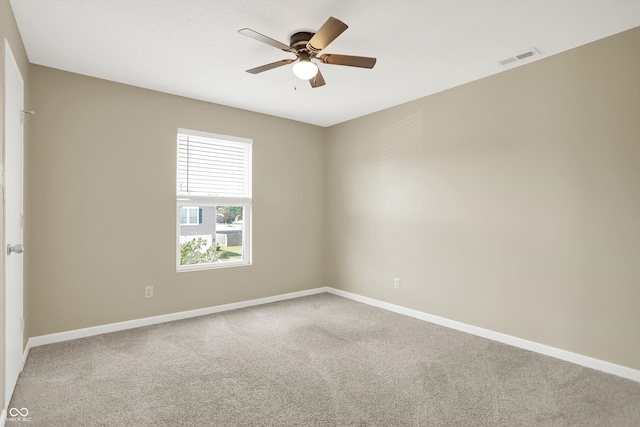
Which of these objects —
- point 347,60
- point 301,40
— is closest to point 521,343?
point 347,60

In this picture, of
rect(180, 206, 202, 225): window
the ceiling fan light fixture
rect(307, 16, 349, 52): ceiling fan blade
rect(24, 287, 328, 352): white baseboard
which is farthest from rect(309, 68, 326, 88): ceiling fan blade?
rect(24, 287, 328, 352): white baseboard

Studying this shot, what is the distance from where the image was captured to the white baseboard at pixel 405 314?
8.89 feet

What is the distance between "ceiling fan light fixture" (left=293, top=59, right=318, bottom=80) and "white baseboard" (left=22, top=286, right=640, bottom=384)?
9.31ft

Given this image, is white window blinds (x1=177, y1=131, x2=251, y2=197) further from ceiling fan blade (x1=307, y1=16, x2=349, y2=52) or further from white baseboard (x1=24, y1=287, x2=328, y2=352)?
ceiling fan blade (x1=307, y1=16, x2=349, y2=52)

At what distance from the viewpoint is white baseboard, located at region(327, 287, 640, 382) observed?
2621 mm

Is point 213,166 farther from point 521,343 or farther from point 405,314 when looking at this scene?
point 521,343

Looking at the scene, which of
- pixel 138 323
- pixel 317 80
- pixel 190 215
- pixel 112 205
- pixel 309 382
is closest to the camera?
pixel 309 382

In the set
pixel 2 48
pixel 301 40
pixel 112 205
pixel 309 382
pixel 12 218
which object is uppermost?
pixel 301 40

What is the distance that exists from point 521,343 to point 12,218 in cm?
407

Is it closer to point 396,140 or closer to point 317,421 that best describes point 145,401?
point 317,421

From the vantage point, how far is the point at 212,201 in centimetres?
429

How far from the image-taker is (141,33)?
8.54 ft

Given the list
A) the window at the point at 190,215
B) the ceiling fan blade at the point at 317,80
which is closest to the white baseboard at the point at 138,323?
the window at the point at 190,215

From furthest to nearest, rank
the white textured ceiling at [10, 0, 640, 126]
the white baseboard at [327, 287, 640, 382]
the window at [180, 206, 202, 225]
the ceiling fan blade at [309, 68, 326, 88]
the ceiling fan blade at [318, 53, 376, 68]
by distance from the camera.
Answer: the window at [180, 206, 202, 225], the ceiling fan blade at [309, 68, 326, 88], the white baseboard at [327, 287, 640, 382], the ceiling fan blade at [318, 53, 376, 68], the white textured ceiling at [10, 0, 640, 126]
